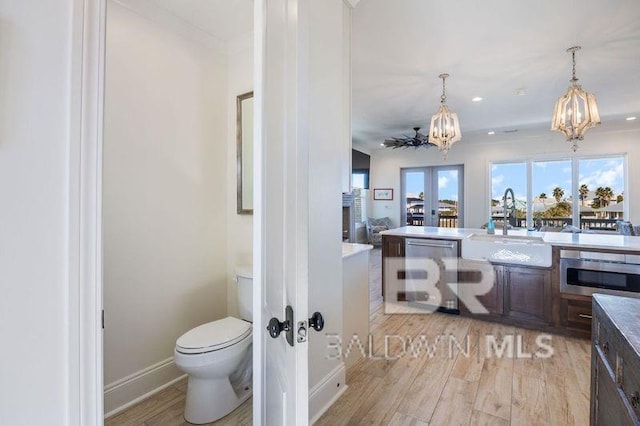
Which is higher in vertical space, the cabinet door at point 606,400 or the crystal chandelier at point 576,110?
the crystal chandelier at point 576,110

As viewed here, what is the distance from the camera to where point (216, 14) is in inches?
83.4

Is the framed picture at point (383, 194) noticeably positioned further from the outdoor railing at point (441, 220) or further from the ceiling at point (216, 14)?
the ceiling at point (216, 14)

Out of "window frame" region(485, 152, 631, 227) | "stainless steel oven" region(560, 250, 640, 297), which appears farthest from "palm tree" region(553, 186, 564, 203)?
"stainless steel oven" region(560, 250, 640, 297)

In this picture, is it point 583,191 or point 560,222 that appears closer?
point 583,191

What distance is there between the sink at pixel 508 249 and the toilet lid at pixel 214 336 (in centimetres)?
241

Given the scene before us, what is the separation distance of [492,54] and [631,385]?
318 cm

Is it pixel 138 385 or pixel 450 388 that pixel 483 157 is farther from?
pixel 138 385

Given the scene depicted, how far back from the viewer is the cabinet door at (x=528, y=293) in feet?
9.30

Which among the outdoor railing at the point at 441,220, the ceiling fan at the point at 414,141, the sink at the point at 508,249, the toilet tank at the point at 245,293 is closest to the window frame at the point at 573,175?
the outdoor railing at the point at 441,220

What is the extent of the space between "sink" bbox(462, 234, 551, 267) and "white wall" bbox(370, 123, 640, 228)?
4.21m

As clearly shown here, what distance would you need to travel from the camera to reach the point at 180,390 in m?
2.03

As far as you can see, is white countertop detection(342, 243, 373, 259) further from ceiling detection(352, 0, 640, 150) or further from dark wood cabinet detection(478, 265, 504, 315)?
ceiling detection(352, 0, 640, 150)

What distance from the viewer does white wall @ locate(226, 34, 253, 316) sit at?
2.37m

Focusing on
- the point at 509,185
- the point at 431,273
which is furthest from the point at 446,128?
the point at 509,185
